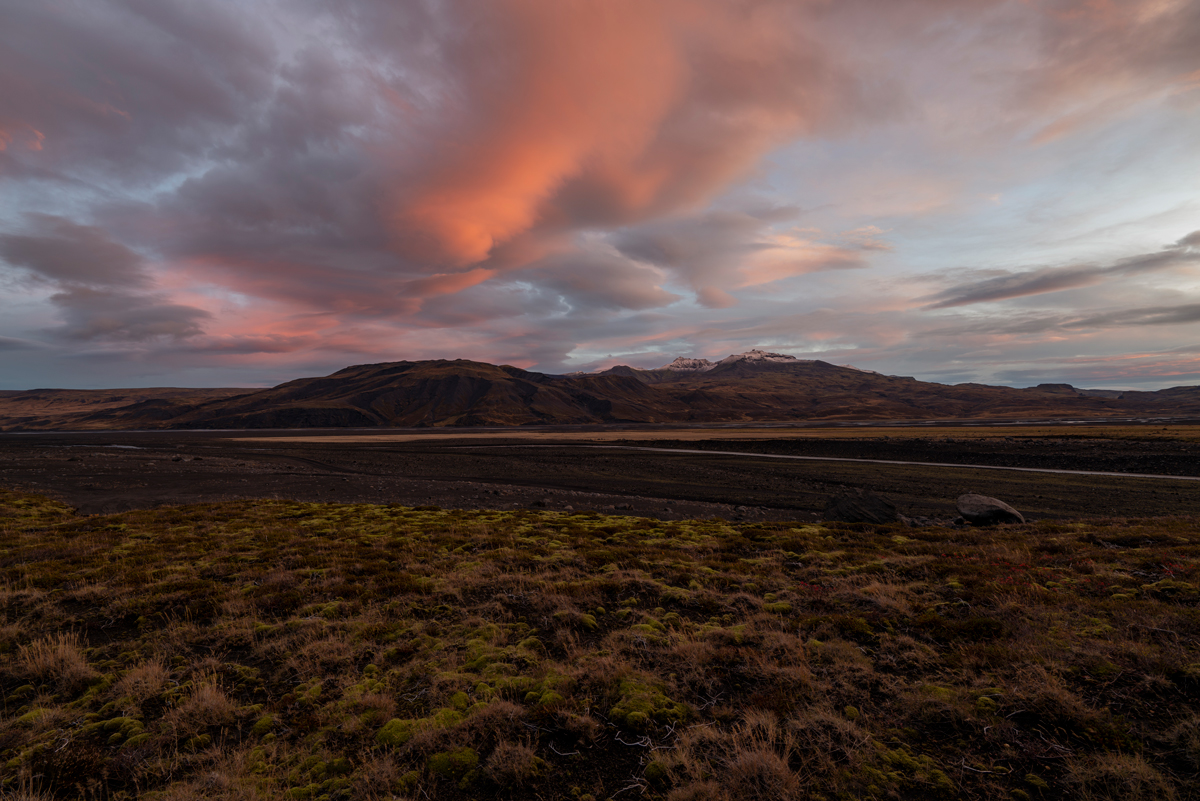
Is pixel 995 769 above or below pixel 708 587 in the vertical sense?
above

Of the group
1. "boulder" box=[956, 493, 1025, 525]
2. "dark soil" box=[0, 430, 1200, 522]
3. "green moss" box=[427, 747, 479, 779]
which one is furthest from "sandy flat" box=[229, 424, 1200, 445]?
"green moss" box=[427, 747, 479, 779]

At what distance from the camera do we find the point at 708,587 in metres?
12.8

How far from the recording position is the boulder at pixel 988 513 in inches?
868

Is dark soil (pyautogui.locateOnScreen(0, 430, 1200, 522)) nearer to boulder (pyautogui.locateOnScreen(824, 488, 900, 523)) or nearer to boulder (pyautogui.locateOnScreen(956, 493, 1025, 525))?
boulder (pyautogui.locateOnScreen(956, 493, 1025, 525))

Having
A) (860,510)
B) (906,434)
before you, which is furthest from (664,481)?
(906,434)

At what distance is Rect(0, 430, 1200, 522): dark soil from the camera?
94.1ft

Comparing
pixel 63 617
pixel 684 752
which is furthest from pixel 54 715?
pixel 684 752

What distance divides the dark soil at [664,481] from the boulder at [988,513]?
1971 millimetres

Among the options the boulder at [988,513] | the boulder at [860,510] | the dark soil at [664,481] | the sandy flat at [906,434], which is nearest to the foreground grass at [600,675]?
the boulder at [988,513]

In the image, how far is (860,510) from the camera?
23.1m

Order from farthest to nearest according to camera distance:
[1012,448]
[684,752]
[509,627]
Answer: [1012,448]
[509,627]
[684,752]

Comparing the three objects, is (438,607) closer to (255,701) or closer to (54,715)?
(255,701)

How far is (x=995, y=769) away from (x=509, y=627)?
8.62 m

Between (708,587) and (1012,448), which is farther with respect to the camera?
(1012,448)
